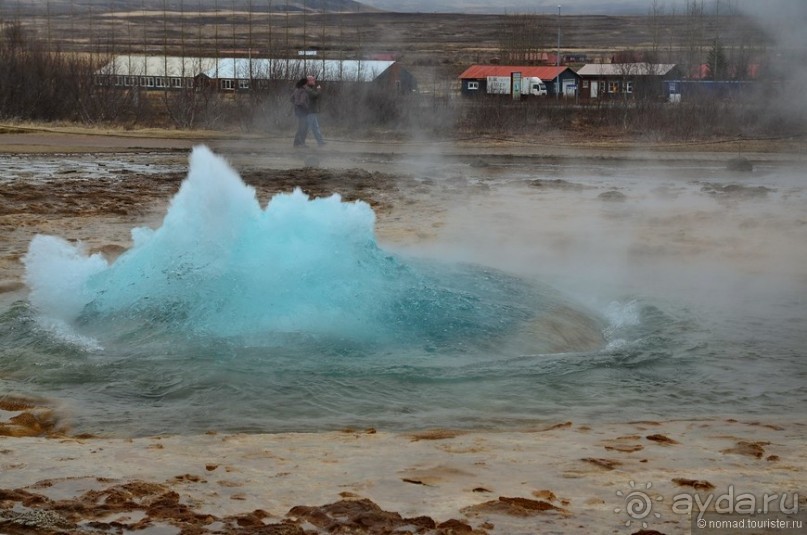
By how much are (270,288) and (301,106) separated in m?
13.6

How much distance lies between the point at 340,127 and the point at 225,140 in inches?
126

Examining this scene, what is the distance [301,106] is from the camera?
19.9m

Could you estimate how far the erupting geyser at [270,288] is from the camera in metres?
6.45

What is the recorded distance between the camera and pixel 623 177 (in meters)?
16.8

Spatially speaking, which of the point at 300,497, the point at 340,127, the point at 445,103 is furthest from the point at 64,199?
the point at 445,103

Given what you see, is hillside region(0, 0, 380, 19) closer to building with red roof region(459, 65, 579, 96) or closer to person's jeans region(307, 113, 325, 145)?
building with red roof region(459, 65, 579, 96)

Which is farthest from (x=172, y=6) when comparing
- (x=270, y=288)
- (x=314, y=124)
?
(x=270, y=288)

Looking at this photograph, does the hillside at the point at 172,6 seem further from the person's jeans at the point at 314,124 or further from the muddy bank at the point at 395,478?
the muddy bank at the point at 395,478

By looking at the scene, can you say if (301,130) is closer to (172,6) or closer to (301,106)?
(301,106)

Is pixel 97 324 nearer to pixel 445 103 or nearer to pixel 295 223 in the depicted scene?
pixel 295 223

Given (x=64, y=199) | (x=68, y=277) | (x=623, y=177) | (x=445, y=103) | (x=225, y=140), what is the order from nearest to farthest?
1. (x=68, y=277)
2. (x=64, y=199)
3. (x=623, y=177)
4. (x=225, y=140)
5. (x=445, y=103)

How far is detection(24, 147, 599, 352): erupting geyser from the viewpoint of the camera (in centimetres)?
645

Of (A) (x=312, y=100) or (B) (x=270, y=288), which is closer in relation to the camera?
(B) (x=270, y=288)

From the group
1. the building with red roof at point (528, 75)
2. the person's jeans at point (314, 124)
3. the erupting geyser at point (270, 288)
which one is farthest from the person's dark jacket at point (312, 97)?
the building with red roof at point (528, 75)
